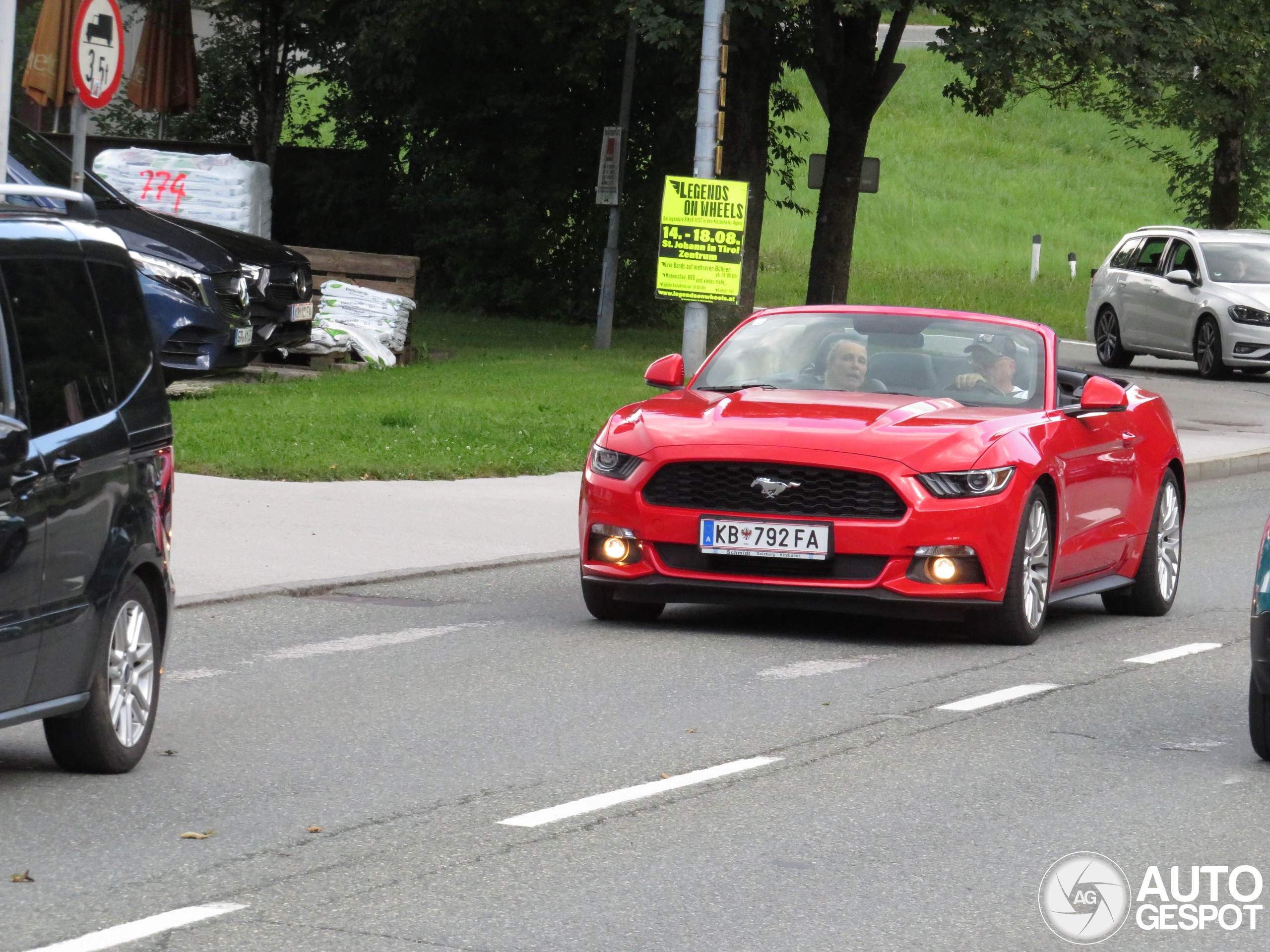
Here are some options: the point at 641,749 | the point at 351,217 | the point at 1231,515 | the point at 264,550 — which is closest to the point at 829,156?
the point at 351,217

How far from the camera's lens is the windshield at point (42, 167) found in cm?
1816

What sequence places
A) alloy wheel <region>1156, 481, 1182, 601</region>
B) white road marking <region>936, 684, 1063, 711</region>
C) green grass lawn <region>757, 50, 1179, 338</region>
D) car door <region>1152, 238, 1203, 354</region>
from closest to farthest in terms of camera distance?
white road marking <region>936, 684, 1063, 711</region> → alloy wheel <region>1156, 481, 1182, 601</region> → car door <region>1152, 238, 1203, 354</region> → green grass lawn <region>757, 50, 1179, 338</region>

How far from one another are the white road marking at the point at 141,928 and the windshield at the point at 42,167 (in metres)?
13.3

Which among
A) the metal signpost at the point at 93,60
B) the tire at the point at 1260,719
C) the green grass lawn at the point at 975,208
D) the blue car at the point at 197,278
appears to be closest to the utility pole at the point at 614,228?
the blue car at the point at 197,278

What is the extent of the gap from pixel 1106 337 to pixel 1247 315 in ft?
9.20

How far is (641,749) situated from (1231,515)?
11.1 m

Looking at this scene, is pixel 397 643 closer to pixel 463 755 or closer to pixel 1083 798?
pixel 463 755

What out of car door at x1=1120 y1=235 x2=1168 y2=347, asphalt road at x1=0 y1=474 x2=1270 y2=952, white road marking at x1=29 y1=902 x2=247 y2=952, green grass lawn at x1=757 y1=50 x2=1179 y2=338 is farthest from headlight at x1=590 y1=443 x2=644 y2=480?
green grass lawn at x1=757 y1=50 x2=1179 y2=338

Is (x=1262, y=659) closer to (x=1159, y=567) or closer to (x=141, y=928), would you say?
(x=141, y=928)

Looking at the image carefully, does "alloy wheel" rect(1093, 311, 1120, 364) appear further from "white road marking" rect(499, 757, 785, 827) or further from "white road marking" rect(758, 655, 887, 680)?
"white road marking" rect(499, 757, 785, 827)

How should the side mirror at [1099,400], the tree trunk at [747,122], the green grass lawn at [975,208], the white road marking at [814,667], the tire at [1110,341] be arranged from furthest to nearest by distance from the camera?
the green grass lawn at [975,208] < the tire at [1110,341] < the tree trunk at [747,122] < the side mirror at [1099,400] < the white road marking at [814,667]

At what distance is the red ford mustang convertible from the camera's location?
985cm

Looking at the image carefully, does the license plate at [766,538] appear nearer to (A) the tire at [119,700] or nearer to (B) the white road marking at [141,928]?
(A) the tire at [119,700]

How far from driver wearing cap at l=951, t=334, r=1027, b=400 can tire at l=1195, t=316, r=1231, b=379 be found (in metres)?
19.6
